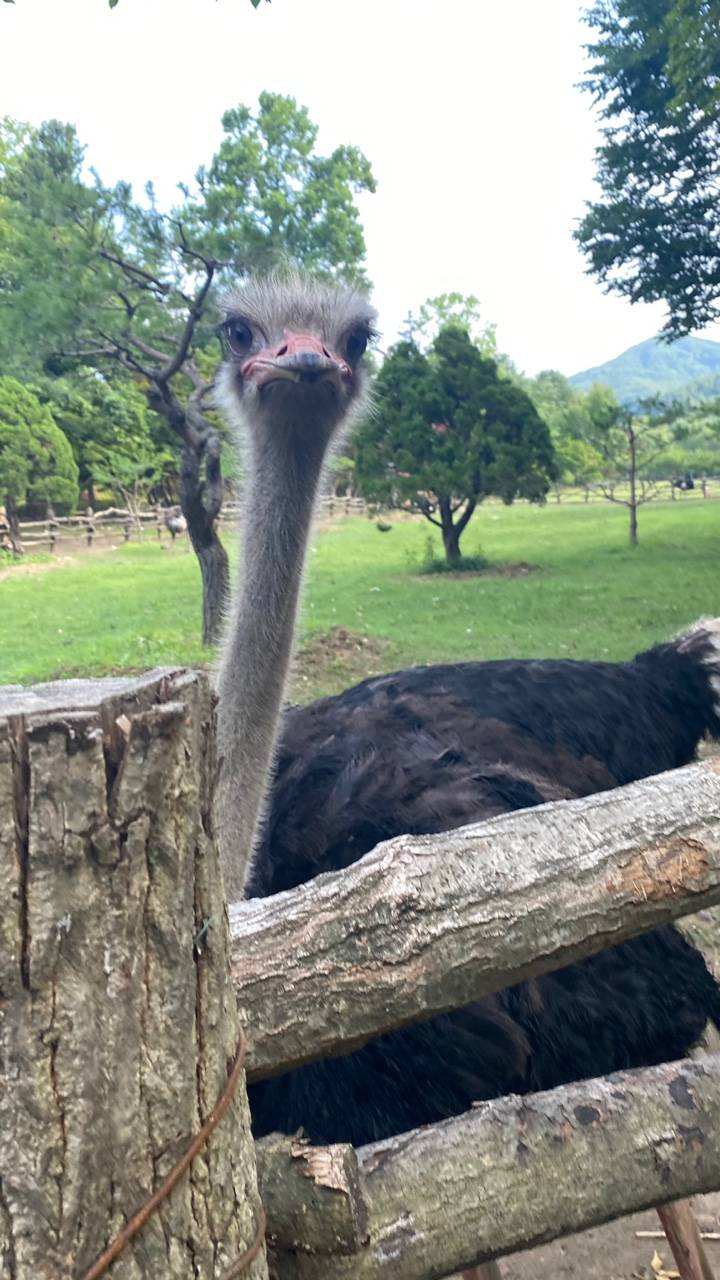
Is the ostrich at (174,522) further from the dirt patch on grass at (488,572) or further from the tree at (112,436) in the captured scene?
the dirt patch on grass at (488,572)

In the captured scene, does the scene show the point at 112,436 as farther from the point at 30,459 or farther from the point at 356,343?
the point at 356,343

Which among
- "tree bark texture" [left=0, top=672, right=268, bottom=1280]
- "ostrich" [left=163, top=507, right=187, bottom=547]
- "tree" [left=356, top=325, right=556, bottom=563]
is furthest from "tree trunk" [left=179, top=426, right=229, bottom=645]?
"ostrich" [left=163, top=507, right=187, bottom=547]

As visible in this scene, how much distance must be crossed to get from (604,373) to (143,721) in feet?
668

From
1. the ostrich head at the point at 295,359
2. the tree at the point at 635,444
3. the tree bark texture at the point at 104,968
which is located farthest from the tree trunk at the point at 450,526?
the tree bark texture at the point at 104,968

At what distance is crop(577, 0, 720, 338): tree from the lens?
35.2 ft

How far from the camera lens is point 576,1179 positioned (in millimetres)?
1140

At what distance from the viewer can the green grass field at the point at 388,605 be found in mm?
7328

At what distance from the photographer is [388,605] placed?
10.3 m

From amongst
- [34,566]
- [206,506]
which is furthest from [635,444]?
[206,506]

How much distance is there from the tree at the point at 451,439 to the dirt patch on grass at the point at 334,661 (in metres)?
5.91

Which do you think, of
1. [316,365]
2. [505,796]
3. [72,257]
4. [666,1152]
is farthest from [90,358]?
[666,1152]

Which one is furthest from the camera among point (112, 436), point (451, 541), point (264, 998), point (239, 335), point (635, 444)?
point (112, 436)

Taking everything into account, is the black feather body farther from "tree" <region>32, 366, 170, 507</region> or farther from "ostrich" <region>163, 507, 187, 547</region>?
"ostrich" <region>163, 507, 187, 547</region>

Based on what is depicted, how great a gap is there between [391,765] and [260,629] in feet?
1.27
